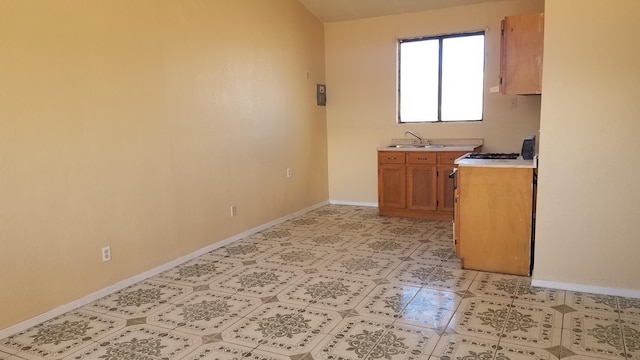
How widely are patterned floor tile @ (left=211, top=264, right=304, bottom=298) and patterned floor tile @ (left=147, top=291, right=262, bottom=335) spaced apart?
0.12 m

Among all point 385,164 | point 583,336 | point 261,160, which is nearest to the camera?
point 583,336

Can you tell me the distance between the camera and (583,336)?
8.41 feet

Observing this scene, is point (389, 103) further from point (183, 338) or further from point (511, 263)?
point (183, 338)

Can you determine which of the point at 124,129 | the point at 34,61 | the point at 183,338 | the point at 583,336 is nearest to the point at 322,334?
the point at 183,338

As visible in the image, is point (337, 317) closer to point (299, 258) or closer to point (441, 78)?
point (299, 258)

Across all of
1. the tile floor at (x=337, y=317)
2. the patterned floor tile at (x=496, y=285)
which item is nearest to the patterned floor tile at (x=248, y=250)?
the tile floor at (x=337, y=317)

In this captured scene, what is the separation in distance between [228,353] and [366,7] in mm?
4834

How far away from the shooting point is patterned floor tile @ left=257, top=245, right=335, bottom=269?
4008 millimetres

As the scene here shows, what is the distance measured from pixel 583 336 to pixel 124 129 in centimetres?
342

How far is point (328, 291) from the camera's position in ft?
11.0

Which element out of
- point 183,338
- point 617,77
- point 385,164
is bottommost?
point 183,338

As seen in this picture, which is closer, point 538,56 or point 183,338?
point 183,338

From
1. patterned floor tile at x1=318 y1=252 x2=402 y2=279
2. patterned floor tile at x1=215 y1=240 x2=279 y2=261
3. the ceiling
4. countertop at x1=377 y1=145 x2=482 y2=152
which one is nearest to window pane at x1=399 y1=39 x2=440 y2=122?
the ceiling

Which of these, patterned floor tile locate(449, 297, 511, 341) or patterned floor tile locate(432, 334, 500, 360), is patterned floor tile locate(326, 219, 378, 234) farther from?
patterned floor tile locate(432, 334, 500, 360)
